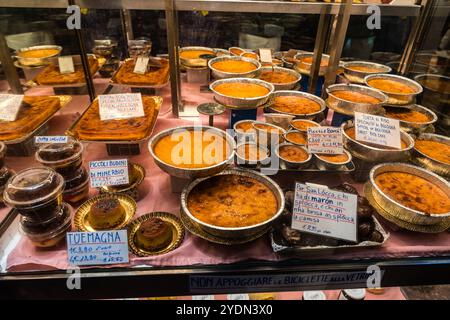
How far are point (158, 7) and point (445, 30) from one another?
2.21 metres

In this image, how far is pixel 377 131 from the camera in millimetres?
1533

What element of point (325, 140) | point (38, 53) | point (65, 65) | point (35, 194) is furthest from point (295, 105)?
point (38, 53)

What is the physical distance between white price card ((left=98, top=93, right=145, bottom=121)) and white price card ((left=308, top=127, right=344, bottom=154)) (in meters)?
0.94

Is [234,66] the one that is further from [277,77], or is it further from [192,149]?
[192,149]

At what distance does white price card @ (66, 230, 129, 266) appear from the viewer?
111 cm

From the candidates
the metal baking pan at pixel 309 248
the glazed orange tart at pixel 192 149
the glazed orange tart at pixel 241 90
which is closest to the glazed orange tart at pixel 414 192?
the metal baking pan at pixel 309 248

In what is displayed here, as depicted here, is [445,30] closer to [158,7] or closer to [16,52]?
[158,7]

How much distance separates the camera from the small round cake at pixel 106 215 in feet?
3.96

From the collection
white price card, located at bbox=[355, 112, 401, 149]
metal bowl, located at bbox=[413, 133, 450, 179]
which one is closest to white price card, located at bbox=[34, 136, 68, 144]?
white price card, located at bbox=[355, 112, 401, 149]

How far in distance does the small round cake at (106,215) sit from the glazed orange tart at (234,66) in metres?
1.35

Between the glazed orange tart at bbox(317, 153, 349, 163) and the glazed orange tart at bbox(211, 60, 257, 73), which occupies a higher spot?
the glazed orange tart at bbox(211, 60, 257, 73)

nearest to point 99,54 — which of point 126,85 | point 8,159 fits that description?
point 126,85

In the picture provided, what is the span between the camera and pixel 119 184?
136 cm

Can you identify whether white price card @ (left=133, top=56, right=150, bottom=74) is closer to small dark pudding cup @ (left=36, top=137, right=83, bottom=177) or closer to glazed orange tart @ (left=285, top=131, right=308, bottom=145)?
small dark pudding cup @ (left=36, top=137, right=83, bottom=177)
